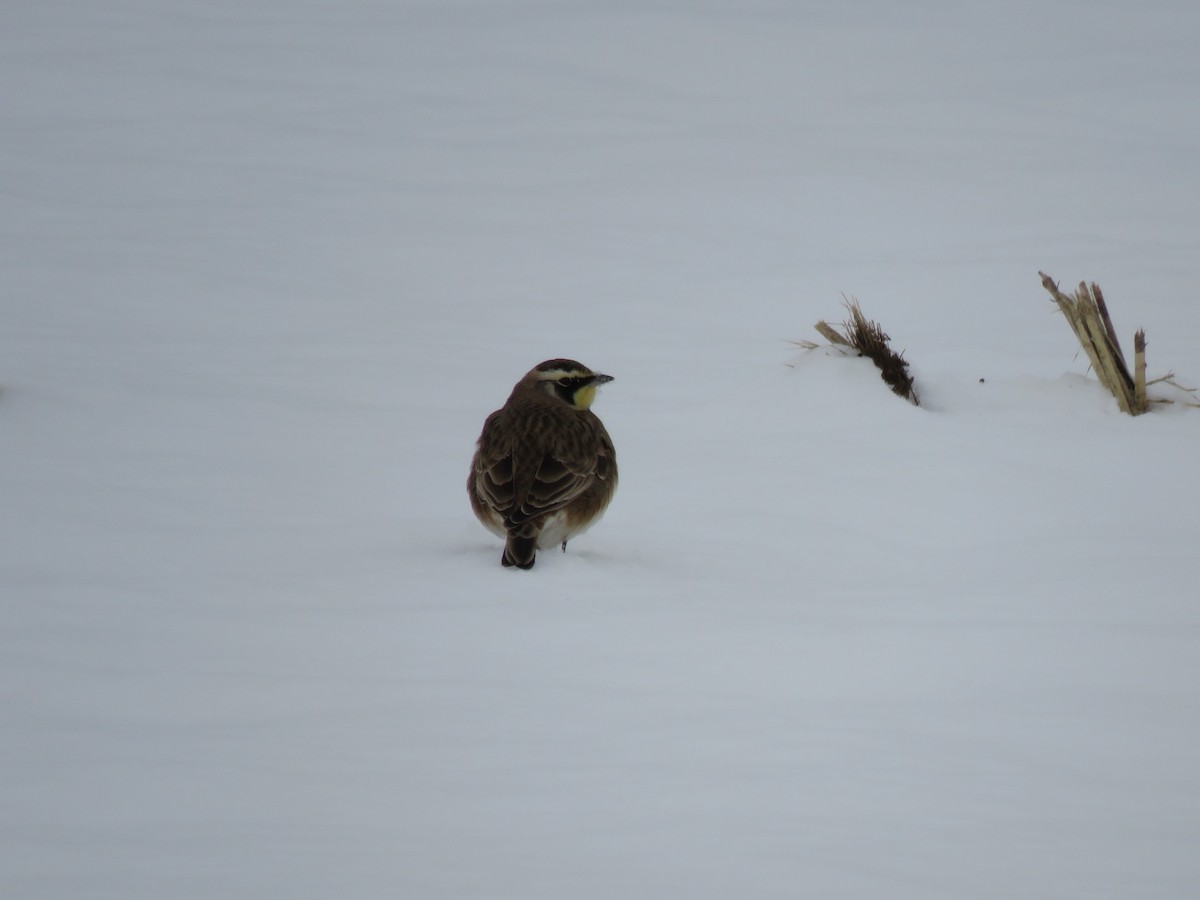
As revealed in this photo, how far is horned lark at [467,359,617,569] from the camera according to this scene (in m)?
5.62

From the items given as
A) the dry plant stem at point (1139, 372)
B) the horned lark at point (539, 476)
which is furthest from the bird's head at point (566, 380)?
the dry plant stem at point (1139, 372)

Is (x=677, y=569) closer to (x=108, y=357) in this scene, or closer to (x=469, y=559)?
(x=469, y=559)

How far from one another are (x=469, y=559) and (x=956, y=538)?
7.08 feet

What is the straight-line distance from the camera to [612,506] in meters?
6.94

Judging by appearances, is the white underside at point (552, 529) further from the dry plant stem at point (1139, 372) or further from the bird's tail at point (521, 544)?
the dry plant stem at point (1139, 372)

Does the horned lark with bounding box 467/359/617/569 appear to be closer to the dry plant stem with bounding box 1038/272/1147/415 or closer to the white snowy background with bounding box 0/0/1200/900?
the white snowy background with bounding box 0/0/1200/900

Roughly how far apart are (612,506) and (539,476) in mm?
1289

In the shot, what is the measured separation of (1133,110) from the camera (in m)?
14.2

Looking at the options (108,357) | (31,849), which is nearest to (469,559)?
(31,849)

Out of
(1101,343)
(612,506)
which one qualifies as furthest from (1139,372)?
(612,506)

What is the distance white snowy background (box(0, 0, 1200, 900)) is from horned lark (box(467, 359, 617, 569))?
7.9 inches

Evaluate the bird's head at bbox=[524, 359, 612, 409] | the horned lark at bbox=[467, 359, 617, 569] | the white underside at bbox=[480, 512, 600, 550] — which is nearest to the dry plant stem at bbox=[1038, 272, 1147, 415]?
the bird's head at bbox=[524, 359, 612, 409]

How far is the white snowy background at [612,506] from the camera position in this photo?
3.91 metres

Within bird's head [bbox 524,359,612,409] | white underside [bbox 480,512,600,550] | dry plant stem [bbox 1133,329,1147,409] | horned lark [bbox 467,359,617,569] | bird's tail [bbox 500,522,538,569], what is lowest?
bird's tail [bbox 500,522,538,569]
